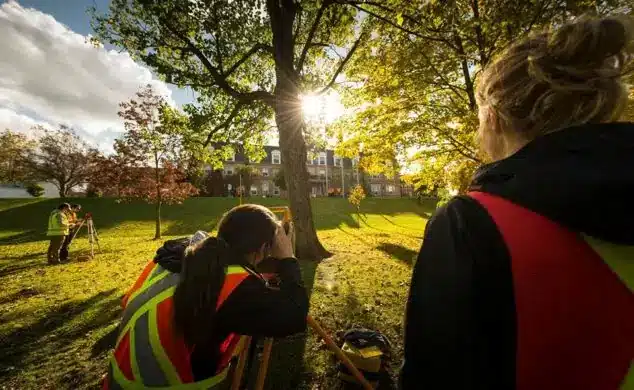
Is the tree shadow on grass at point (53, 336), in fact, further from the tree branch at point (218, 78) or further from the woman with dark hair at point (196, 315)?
A: the tree branch at point (218, 78)

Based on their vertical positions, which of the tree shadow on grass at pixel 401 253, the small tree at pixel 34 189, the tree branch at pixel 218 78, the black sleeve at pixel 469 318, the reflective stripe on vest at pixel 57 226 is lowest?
the tree shadow on grass at pixel 401 253

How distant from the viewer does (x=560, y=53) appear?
1015 millimetres

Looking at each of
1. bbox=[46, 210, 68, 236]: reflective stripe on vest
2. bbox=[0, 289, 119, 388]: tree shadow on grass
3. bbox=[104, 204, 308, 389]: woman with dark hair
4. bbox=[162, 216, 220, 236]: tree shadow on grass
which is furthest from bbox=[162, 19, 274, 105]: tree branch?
bbox=[162, 216, 220, 236]: tree shadow on grass

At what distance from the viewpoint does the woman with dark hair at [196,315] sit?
80.2 inches

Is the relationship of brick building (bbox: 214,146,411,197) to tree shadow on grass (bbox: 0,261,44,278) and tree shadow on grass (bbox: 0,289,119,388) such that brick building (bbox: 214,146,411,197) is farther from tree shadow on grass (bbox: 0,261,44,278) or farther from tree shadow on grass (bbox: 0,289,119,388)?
tree shadow on grass (bbox: 0,289,119,388)

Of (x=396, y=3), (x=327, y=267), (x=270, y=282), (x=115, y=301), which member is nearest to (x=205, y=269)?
(x=270, y=282)

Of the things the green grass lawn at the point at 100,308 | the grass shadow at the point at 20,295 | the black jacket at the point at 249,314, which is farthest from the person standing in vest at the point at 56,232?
the black jacket at the point at 249,314

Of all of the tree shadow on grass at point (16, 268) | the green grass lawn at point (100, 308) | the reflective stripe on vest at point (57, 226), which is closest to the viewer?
the green grass lawn at point (100, 308)

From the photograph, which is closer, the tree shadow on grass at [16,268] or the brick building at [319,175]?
the tree shadow on grass at [16,268]

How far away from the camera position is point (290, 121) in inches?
441

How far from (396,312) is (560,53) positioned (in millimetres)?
6196

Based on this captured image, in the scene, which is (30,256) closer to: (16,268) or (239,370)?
(16,268)

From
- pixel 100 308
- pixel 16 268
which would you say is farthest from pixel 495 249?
pixel 16 268

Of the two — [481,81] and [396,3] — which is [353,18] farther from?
[481,81]
